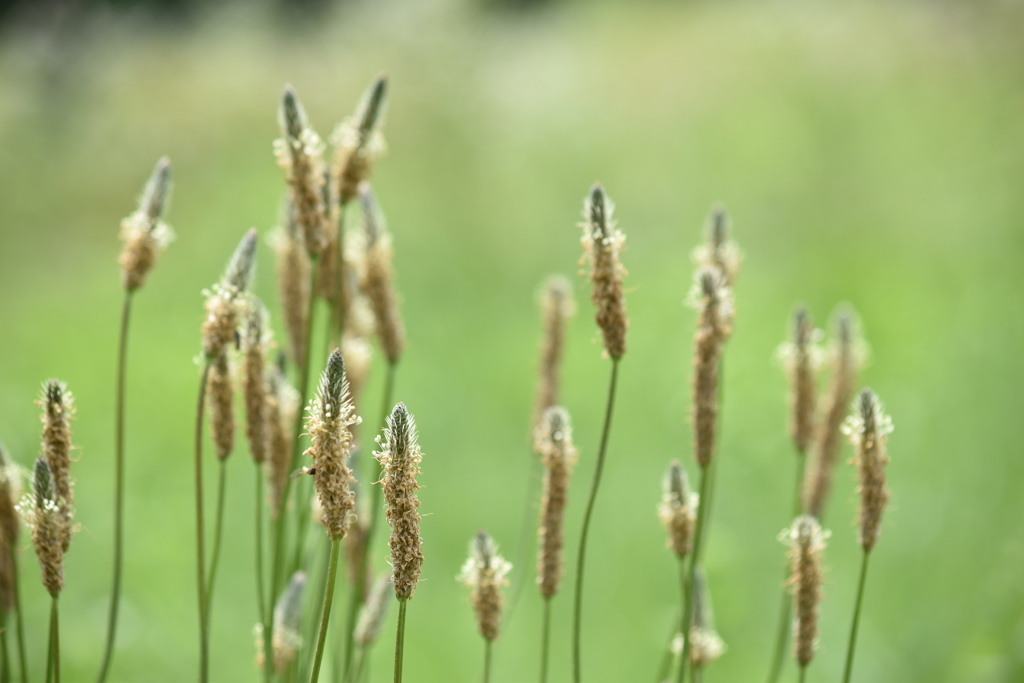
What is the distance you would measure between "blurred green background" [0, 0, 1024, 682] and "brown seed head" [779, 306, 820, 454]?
66cm

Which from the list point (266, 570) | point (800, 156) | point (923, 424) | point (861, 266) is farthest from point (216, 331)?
point (800, 156)

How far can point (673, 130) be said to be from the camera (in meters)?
4.63

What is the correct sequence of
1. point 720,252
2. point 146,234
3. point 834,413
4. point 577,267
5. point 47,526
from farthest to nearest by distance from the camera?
point 577,267 → point 834,413 → point 720,252 → point 146,234 → point 47,526

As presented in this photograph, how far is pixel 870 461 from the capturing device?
2.97 feet

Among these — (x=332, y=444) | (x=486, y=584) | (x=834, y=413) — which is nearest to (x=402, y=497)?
(x=332, y=444)

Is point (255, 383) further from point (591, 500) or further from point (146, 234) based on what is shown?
point (591, 500)

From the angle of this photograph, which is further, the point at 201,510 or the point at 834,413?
the point at 834,413

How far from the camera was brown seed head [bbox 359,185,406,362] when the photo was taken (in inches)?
49.1

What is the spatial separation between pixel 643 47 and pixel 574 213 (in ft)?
4.62

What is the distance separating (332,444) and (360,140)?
502 millimetres

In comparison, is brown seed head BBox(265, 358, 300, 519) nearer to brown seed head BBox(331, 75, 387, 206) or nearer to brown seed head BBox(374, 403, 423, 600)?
brown seed head BBox(331, 75, 387, 206)

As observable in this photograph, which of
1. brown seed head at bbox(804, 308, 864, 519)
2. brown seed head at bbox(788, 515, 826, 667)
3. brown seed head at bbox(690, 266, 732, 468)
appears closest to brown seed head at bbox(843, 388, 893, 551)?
brown seed head at bbox(788, 515, 826, 667)

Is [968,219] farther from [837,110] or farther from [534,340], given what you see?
[534,340]

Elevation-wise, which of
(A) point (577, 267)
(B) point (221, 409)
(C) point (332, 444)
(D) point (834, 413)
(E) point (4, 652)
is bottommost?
(E) point (4, 652)
